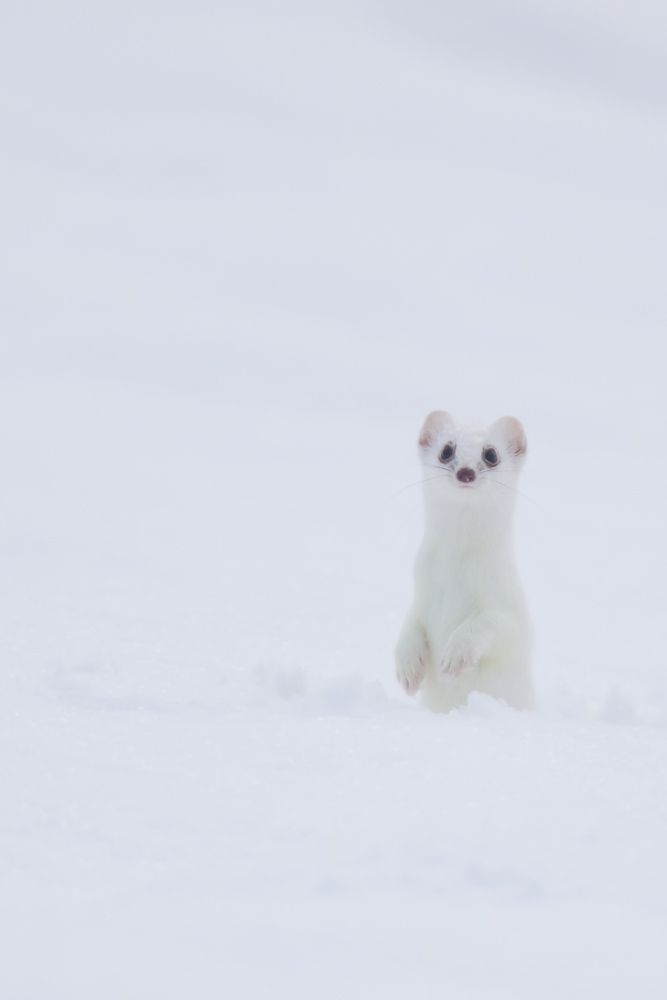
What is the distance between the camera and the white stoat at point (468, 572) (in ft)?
11.3

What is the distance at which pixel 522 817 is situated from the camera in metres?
2.08

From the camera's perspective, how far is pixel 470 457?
140 inches

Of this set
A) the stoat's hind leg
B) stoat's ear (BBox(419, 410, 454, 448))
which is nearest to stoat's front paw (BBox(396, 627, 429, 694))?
the stoat's hind leg

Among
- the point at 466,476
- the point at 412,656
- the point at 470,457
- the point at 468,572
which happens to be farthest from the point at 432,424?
the point at 412,656

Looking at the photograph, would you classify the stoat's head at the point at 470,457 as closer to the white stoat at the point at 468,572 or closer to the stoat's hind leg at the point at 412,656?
the white stoat at the point at 468,572

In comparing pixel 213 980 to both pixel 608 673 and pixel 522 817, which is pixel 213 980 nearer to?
pixel 522 817

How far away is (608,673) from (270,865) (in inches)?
123

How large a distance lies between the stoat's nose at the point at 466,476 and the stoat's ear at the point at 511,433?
0.26m

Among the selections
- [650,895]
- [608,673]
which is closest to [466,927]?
[650,895]

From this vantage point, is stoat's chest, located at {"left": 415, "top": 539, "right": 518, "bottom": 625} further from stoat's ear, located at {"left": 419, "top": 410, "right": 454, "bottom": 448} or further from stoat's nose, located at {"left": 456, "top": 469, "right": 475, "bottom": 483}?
stoat's ear, located at {"left": 419, "top": 410, "right": 454, "bottom": 448}

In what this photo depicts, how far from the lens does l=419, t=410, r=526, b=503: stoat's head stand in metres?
3.53

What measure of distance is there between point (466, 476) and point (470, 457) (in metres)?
0.12

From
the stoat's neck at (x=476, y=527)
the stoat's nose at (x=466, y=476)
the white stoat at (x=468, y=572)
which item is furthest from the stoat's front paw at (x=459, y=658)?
the stoat's nose at (x=466, y=476)

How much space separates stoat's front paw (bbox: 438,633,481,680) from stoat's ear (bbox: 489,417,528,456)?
0.75 metres
